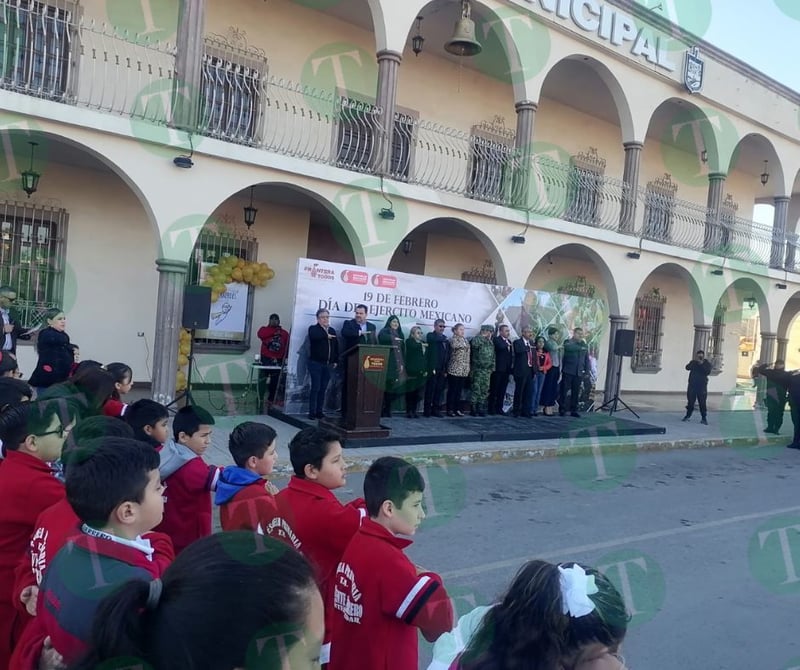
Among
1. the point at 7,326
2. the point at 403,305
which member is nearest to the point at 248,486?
the point at 7,326

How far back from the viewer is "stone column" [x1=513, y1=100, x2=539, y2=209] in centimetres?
1280

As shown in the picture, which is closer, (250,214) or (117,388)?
(117,388)

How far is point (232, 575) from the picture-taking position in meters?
1.08

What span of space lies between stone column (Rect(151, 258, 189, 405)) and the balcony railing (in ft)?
5.99

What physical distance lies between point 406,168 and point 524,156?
2415mm

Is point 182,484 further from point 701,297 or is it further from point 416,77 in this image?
point 701,297

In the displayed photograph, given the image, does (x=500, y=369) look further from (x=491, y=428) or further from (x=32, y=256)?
(x=32, y=256)

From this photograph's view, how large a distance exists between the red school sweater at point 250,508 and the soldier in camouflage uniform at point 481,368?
9182 mm

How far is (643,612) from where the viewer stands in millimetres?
4594

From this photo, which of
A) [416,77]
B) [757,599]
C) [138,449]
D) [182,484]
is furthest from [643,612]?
[416,77]

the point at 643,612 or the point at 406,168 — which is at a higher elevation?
the point at 406,168

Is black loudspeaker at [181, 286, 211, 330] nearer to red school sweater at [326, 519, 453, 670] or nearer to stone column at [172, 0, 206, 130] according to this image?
stone column at [172, 0, 206, 130]

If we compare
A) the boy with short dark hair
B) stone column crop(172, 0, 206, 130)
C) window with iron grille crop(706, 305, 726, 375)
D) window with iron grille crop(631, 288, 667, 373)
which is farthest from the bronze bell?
window with iron grille crop(706, 305, 726, 375)

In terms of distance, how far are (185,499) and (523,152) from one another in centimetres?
1102
